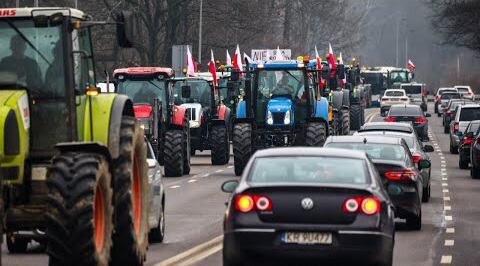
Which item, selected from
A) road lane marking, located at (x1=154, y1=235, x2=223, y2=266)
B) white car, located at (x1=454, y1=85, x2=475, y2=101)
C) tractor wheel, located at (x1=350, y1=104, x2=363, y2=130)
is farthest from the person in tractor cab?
white car, located at (x1=454, y1=85, x2=475, y2=101)

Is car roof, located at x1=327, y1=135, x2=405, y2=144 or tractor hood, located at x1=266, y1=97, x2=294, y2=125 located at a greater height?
car roof, located at x1=327, y1=135, x2=405, y2=144

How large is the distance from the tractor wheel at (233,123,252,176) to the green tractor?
21640mm

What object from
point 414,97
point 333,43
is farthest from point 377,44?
point 414,97

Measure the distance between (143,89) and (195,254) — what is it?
766 inches

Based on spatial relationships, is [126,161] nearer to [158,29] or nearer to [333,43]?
[158,29]

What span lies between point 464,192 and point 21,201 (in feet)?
68.8

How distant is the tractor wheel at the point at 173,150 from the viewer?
38344 mm

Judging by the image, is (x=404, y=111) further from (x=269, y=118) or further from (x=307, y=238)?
(x=307, y=238)

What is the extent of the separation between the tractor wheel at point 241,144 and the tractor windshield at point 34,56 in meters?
22.9

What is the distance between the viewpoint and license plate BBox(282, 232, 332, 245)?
49.3ft

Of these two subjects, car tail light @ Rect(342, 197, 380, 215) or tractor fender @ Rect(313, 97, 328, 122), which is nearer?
car tail light @ Rect(342, 197, 380, 215)

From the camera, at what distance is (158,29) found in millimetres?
75375

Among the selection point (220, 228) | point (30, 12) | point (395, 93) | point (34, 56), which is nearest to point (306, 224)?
point (34, 56)

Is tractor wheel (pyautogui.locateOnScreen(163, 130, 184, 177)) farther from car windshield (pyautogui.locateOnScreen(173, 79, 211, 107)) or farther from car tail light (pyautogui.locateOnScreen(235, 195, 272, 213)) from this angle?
car tail light (pyautogui.locateOnScreen(235, 195, 272, 213))
